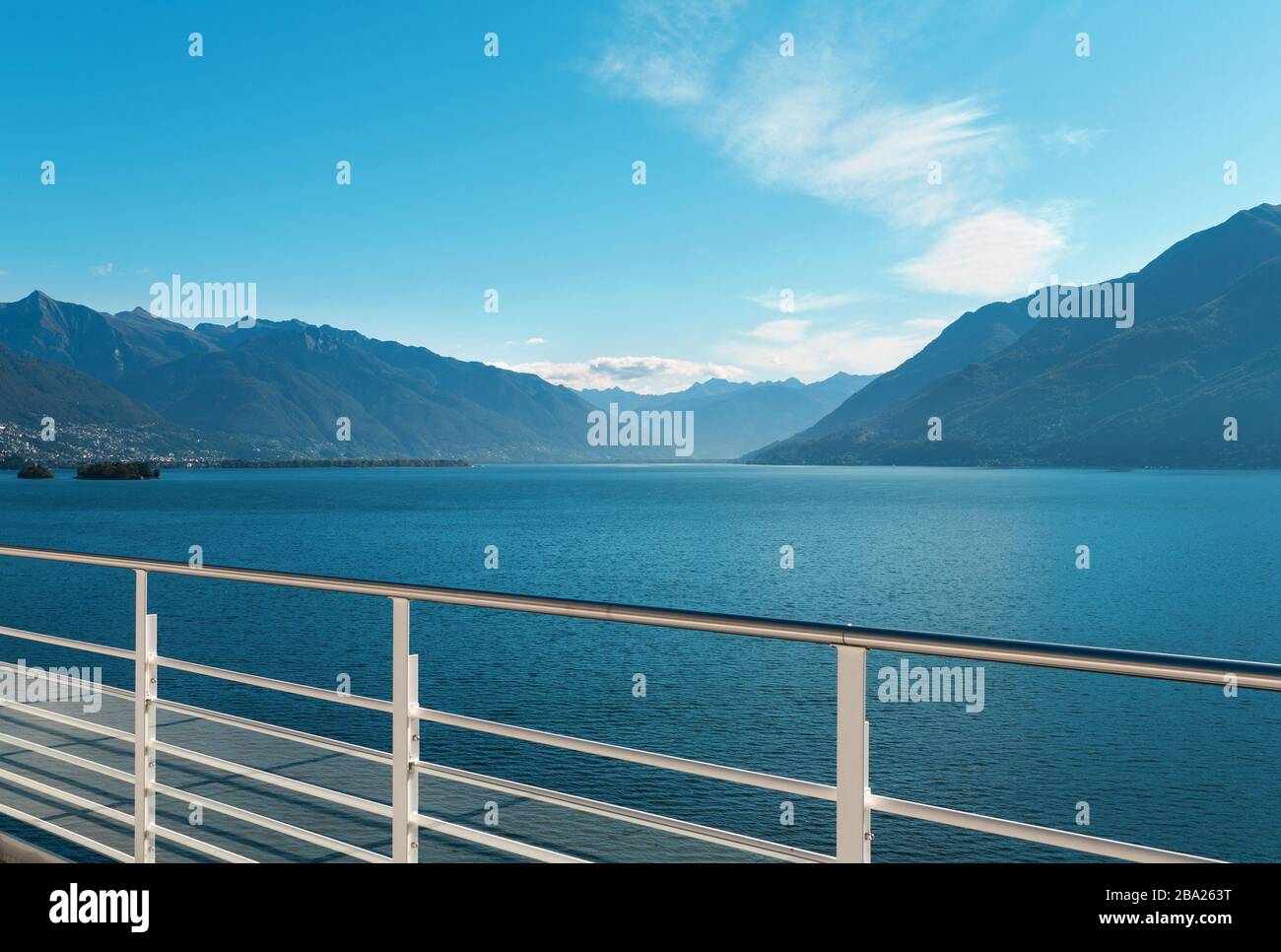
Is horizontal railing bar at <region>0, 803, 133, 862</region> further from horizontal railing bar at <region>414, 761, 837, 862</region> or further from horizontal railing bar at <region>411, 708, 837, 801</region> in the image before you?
horizontal railing bar at <region>411, 708, 837, 801</region>

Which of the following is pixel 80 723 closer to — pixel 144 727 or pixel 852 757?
pixel 144 727

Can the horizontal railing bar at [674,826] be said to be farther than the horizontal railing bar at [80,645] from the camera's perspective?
No

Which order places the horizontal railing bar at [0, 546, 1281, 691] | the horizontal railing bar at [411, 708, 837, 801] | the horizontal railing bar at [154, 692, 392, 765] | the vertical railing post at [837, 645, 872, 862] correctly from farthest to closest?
the horizontal railing bar at [154, 692, 392, 765] → the horizontal railing bar at [411, 708, 837, 801] → the vertical railing post at [837, 645, 872, 862] → the horizontal railing bar at [0, 546, 1281, 691]

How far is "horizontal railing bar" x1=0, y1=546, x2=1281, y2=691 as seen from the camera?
5.09 feet

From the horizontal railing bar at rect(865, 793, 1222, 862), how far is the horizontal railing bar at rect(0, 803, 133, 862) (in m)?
2.77

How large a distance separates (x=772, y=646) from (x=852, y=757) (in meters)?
27.1

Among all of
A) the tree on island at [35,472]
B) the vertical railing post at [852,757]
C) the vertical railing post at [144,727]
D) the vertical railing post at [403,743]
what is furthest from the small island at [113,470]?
the vertical railing post at [852,757]

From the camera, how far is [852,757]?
1950mm

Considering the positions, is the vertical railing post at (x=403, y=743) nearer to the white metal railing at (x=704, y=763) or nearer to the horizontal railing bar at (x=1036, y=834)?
the white metal railing at (x=704, y=763)

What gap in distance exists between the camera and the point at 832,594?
127 feet

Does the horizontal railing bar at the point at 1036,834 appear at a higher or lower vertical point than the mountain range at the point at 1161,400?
lower

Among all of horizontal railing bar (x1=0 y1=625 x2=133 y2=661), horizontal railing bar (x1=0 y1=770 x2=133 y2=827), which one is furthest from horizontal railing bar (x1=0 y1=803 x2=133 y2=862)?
horizontal railing bar (x1=0 y1=625 x2=133 y2=661)

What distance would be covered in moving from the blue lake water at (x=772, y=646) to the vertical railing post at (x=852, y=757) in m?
3.28

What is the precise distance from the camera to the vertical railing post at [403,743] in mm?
2562
